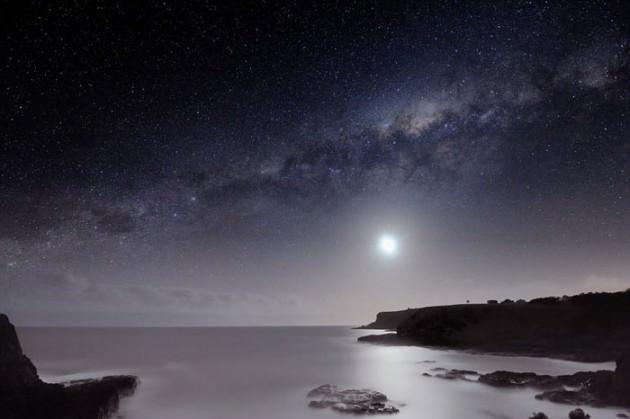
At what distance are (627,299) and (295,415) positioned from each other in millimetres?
56391

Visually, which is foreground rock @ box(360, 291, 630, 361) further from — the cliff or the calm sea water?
the cliff

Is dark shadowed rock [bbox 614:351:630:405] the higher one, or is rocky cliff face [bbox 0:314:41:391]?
rocky cliff face [bbox 0:314:41:391]

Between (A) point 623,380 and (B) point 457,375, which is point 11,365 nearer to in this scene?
(B) point 457,375

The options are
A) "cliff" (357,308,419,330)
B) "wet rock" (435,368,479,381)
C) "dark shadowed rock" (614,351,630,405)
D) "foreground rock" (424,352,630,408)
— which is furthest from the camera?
"cliff" (357,308,419,330)

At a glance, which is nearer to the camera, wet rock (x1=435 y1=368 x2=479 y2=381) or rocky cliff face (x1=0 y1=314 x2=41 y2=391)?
rocky cliff face (x1=0 y1=314 x2=41 y2=391)

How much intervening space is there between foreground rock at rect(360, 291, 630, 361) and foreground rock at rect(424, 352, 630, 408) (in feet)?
70.5

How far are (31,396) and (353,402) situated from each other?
1776cm

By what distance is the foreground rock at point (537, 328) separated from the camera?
169ft

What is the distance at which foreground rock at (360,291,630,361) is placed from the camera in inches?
2026

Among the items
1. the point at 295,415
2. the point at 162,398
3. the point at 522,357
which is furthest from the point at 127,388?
the point at 522,357

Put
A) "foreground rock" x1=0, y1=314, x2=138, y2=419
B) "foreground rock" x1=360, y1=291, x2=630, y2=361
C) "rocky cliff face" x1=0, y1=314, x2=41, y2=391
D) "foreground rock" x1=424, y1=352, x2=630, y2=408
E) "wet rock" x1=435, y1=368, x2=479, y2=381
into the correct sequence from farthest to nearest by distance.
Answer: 1. "foreground rock" x1=360, y1=291, x2=630, y2=361
2. "wet rock" x1=435, y1=368, x2=479, y2=381
3. "foreground rock" x1=424, y1=352, x2=630, y2=408
4. "rocky cliff face" x1=0, y1=314, x2=41, y2=391
5. "foreground rock" x1=0, y1=314, x2=138, y2=419

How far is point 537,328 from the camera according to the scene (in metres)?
61.2

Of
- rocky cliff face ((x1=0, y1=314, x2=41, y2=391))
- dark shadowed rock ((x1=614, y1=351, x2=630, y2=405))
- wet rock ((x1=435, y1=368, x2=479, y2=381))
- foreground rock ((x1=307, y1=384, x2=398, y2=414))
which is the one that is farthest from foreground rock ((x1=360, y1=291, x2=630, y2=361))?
rocky cliff face ((x1=0, y1=314, x2=41, y2=391))

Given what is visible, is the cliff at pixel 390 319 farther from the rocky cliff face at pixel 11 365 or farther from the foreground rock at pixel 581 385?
the rocky cliff face at pixel 11 365
